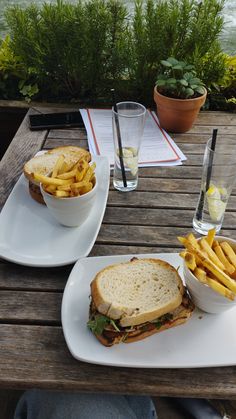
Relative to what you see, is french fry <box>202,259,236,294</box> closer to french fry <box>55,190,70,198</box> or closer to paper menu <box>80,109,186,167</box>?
french fry <box>55,190,70,198</box>

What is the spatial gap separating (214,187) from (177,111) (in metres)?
0.67

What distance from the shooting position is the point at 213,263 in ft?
3.06

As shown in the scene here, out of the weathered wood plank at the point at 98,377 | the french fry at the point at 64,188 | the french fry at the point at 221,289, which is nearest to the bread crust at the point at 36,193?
the french fry at the point at 64,188

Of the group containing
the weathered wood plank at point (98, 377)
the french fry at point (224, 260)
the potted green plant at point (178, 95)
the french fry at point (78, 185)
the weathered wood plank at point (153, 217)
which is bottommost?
the weathered wood plank at point (98, 377)

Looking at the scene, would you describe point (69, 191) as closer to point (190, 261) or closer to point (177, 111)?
point (190, 261)

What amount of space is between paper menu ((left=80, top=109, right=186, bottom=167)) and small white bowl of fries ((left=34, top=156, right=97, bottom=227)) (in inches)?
18.3

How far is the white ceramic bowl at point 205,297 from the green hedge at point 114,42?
58.3 inches

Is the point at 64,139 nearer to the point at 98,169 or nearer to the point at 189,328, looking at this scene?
the point at 98,169

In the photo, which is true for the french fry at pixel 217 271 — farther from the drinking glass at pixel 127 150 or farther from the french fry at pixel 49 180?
the drinking glass at pixel 127 150

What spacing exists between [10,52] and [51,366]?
6.48 feet

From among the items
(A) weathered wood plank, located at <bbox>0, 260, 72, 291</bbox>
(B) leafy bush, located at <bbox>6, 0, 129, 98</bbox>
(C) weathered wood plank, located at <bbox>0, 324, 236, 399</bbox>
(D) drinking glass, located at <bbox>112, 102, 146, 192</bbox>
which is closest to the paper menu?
(D) drinking glass, located at <bbox>112, 102, 146, 192</bbox>

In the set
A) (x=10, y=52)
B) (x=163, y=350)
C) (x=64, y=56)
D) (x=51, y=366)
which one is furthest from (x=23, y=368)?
(x=10, y=52)

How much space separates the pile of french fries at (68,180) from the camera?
1162mm

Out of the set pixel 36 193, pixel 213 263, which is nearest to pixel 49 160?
pixel 36 193
